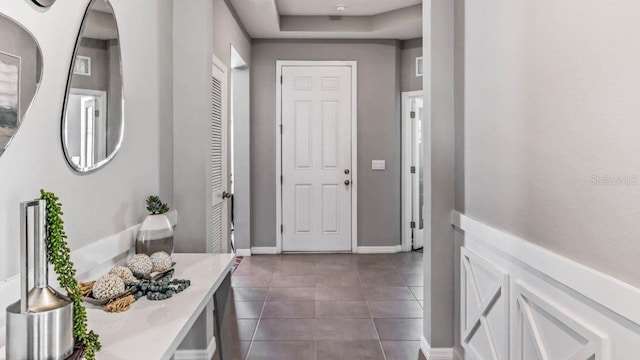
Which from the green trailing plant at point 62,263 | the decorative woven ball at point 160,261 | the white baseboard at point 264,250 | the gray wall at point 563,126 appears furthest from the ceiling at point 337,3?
the green trailing plant at point 62,263

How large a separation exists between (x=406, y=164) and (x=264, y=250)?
6.90ft

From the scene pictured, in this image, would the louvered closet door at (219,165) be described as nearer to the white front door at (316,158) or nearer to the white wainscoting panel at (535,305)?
the white front door at (316,158)

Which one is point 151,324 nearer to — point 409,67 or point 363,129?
point 363,129

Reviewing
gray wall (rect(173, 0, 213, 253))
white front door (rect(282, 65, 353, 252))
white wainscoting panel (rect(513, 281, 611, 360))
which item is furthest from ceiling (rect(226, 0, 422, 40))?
white wainscoting panel (rect(513, 281, 611, 360))

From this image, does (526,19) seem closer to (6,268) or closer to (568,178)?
(568,178)

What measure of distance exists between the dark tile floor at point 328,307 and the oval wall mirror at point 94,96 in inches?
62.8

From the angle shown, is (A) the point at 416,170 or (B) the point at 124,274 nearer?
(B) the point at 124,274

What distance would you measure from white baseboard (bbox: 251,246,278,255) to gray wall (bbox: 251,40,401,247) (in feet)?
0.20

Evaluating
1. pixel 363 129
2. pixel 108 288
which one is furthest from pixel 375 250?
pixel 108 288

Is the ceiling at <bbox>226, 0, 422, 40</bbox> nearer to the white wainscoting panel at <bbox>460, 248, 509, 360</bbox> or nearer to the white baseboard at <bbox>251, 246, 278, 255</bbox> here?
the white baseboard at <bbox>251, 246, 278, 255</bbox>

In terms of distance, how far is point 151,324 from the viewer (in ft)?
4.18

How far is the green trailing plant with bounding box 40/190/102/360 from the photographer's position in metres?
0.97

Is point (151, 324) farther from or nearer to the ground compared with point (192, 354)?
farther from the ground

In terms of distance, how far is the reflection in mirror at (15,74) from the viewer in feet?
3.72
